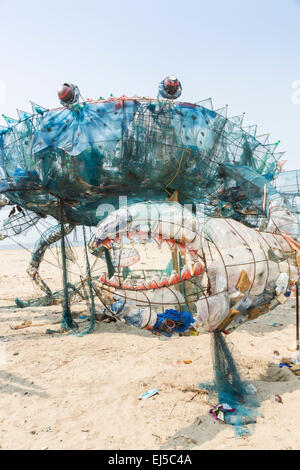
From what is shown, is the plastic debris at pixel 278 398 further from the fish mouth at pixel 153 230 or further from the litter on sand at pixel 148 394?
the fish mouth at pixel 153 230

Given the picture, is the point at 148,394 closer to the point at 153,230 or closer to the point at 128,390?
the point at 128,390

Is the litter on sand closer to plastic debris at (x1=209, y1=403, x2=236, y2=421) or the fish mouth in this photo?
plastic debris at (x1=209, y1=403, x2=236, y2=421)

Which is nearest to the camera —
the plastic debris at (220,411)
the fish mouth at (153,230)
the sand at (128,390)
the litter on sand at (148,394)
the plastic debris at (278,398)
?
the fish mouth at (153,230)

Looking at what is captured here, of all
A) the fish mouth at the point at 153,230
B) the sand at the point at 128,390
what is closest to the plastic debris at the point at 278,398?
the sand at the point at 128,390

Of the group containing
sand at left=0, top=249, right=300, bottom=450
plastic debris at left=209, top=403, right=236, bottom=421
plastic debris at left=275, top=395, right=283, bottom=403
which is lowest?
sand at left=0, top=249, right=300, bottom=450

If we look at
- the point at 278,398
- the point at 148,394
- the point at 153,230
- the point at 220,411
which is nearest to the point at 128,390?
the point at 148,394

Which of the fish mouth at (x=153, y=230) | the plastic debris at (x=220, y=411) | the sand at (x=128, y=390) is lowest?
the sand at (x=128, y=390)

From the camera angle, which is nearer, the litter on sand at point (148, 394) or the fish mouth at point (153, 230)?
the fish mouth at point (153, 230)

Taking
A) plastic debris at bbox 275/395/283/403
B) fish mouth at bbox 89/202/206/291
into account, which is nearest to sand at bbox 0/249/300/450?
plastic debris at bbox 275/395/283/403

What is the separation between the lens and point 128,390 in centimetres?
539

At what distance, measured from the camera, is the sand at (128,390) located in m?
4.02

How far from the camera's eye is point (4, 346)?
25.6 ft

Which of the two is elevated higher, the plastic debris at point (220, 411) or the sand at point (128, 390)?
the plastic debris at point (220, 411)

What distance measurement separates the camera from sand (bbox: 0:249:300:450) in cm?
402
